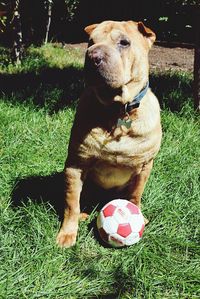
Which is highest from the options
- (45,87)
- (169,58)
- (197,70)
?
(197,70)

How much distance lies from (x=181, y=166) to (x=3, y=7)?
3.07 metres

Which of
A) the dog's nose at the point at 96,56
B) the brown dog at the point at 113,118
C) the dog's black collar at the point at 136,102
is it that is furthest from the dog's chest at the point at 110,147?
the dog's nose at the point at 96,56

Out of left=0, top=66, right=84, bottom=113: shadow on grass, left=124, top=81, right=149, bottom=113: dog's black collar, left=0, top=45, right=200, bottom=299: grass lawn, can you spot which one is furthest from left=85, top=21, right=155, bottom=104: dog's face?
left=0, top=66, right=84, bottom=113: shadow on grass

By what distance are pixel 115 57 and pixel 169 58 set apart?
5418 mm

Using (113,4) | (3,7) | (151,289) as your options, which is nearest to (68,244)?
(151,289)

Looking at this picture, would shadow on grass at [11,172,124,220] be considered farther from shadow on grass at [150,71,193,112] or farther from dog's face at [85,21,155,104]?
shadow on grass at [150,71,193,112]

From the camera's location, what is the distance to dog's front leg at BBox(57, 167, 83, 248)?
8.91 feet

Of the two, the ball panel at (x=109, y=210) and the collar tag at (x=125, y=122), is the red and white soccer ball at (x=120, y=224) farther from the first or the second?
the collar tag at (x=125, y=122)

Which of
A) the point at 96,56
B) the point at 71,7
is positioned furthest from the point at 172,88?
the point at 71,7

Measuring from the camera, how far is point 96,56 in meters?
2.26

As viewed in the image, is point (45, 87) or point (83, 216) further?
point (45, 87)

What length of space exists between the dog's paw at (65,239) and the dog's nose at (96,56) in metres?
1.23

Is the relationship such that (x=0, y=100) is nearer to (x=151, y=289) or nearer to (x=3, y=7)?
(x=3, y=7)

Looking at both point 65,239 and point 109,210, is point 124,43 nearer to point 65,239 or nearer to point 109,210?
point 109,210
